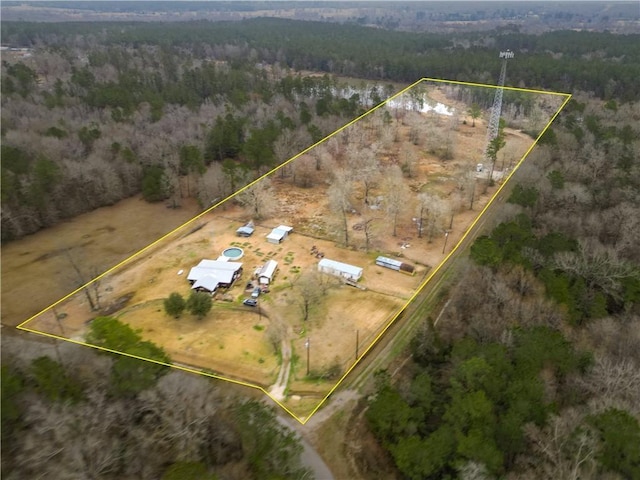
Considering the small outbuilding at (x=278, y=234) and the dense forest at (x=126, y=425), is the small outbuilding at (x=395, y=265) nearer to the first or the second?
the small outbuilding at (x=278, y=234)

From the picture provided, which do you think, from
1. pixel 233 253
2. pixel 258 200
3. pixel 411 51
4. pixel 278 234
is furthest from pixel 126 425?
pixel 411 51

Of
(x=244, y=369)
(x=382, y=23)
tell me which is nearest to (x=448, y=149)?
(x=244, y=369)

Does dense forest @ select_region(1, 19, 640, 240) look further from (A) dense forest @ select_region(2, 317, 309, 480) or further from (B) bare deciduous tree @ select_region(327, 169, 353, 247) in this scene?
(A) dense forest @ select_region(2, 317, 309, 480)

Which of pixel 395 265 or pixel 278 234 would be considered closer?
pixel 395 265

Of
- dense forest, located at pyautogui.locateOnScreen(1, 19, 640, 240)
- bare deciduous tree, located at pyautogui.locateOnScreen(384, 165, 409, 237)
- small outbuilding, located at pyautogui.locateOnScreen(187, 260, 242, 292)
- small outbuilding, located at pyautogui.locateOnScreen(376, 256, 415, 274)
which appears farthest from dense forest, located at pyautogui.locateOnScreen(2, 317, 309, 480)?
dense forest, located at pyautogui.locateOnScreen(1, 19, 640, 240)

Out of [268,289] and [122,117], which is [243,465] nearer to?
[268,289]

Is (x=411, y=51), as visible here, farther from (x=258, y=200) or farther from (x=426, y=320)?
(x=426, y=320)
